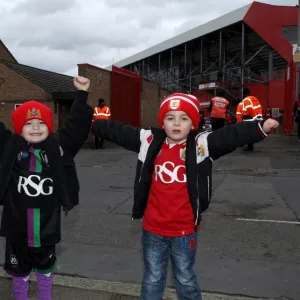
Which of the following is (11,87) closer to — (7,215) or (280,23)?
(7,215)

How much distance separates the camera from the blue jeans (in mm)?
2502

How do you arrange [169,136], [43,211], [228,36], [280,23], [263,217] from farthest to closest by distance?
1. [228,36]
2. [280,23]
3. [263,217]
4. [43,211]
5. [169,136]

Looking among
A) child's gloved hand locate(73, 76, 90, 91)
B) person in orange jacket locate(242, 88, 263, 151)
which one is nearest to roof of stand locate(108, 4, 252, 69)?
person in orange jacket locate(242, 88, 263, 151)

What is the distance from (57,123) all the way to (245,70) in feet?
62.6

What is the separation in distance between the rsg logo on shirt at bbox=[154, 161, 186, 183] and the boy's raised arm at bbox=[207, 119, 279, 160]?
0.79ft

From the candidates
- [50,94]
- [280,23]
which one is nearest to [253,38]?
[280,23]

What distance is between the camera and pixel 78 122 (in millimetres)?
2820

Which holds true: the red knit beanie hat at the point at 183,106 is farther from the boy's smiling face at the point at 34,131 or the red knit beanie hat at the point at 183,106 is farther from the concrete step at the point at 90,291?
the concrete step at the point at 90,291

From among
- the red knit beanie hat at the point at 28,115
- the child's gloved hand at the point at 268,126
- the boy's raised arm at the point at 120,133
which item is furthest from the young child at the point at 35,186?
the child's gloved hand at the point at 268,126

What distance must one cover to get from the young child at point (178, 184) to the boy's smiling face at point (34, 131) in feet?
2.51

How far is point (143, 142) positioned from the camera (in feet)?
8.70

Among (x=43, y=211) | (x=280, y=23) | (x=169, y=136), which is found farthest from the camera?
(x=280, y=23)

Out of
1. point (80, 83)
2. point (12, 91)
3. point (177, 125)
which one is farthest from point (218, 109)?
point (12, 91)

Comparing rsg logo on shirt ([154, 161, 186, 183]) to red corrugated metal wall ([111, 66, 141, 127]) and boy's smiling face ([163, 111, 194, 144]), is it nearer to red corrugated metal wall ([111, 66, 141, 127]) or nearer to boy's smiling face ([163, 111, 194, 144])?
boy's smiling face ([163, 111, 194, 144])
